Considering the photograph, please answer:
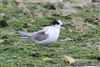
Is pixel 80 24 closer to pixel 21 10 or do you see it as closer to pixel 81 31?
pixel 81 31

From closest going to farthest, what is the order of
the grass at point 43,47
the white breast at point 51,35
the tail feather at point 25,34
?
the grass at point 43,47 < the white breast at point 51,35 < the tail feather at point 25,34

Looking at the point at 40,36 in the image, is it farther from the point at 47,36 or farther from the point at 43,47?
the point at 43,47

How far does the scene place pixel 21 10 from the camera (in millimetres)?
11633

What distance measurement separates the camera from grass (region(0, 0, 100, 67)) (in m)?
7.22

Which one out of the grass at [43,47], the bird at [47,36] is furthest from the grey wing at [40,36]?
the grass at [43,47]

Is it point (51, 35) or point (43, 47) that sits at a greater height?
point (51, 35)

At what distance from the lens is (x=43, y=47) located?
8.49 meters

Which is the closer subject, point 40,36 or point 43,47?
point 43,47

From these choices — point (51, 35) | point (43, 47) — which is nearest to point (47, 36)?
point (51, 35)

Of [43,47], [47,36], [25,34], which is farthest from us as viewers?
[25,34]

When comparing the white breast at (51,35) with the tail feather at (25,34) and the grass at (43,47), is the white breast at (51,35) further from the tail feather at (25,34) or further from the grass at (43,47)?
the tail feather at (25,34)

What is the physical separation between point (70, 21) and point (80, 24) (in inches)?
13.7

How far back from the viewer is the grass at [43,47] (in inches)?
284

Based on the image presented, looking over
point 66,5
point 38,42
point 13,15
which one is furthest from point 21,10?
point 38,42
